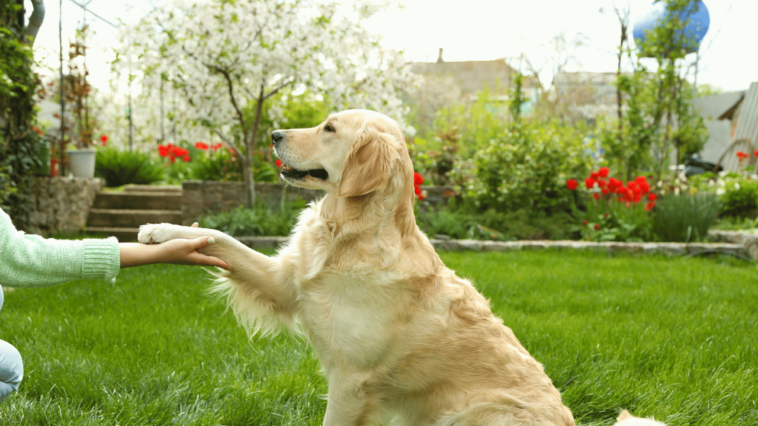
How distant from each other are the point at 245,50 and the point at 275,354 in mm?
4498

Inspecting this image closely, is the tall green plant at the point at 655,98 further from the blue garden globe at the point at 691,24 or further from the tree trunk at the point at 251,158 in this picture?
the tree trunk at the point at 251,158

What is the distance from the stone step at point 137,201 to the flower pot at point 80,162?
1.28 feet

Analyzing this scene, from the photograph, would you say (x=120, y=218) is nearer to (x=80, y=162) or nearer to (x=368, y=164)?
(x=80, y=162)

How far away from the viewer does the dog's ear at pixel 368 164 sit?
2.09 m

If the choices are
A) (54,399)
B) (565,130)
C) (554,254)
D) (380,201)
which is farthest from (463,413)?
(565,130)

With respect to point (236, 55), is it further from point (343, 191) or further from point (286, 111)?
point (343, 191)

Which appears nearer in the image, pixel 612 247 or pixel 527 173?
pixel 612 247

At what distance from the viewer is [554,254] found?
255 inches

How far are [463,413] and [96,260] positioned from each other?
137cm

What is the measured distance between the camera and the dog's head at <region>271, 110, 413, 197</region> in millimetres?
2113

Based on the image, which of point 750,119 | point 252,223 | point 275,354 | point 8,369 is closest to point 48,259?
point 8,369

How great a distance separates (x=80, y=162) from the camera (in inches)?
309

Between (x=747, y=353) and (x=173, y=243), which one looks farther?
(x=747, y=353)

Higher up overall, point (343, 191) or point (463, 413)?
point (343, 191)
